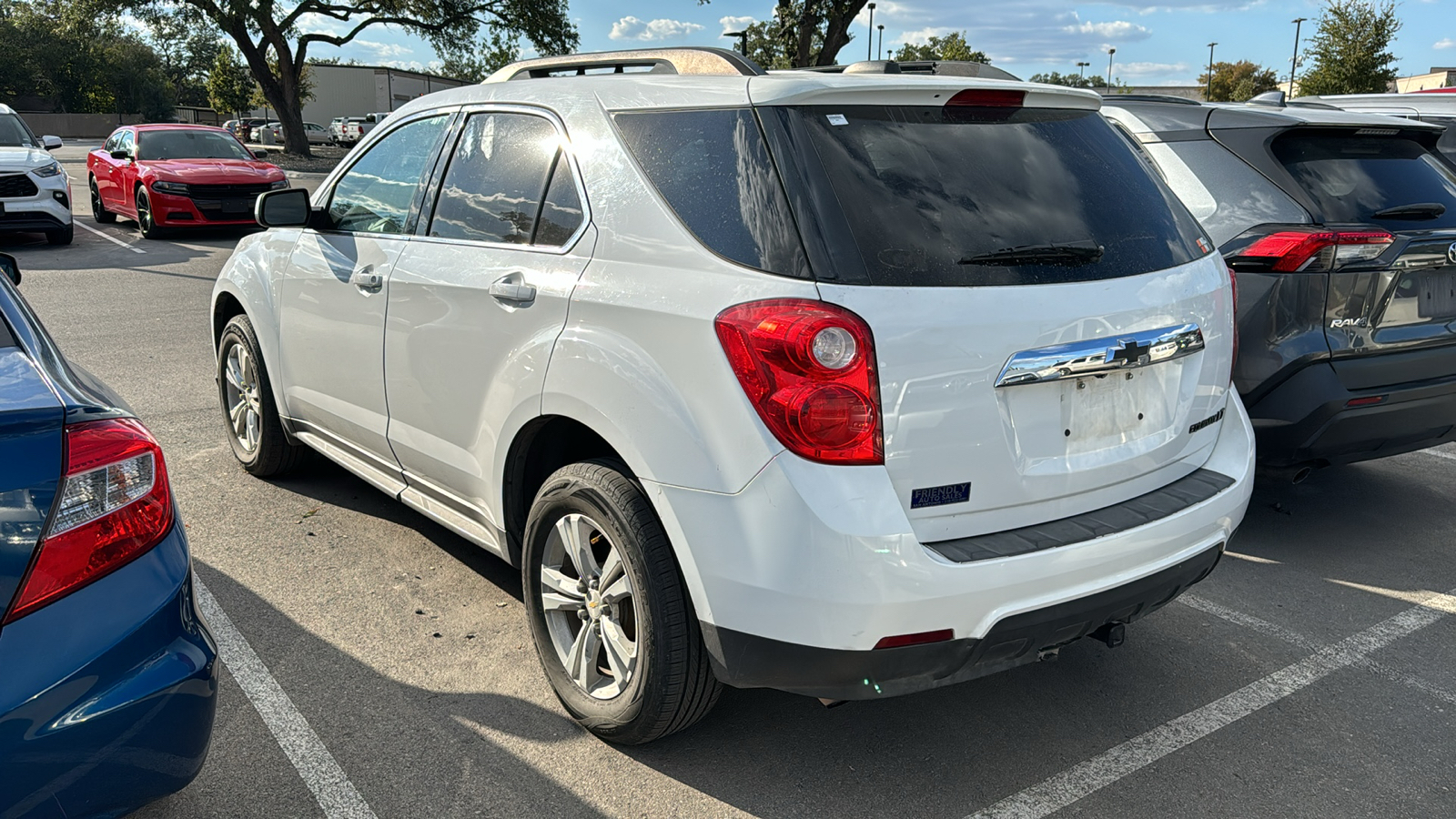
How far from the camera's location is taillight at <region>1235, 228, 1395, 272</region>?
4262 mm

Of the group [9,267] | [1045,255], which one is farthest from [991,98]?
[9,267]

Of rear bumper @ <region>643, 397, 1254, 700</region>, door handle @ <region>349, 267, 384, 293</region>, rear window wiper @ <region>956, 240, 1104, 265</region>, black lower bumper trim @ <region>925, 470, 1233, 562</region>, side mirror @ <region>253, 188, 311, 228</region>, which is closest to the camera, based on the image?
Result: rear bumper @ <region>643, 397, 1254, 700</region>

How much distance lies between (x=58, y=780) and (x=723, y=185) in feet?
6.15

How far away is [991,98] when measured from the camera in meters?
2.84

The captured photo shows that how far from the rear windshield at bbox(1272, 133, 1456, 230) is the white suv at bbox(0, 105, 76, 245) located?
14.4m

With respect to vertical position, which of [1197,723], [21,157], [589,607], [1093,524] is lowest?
[1197,723]

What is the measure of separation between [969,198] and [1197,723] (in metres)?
1.77

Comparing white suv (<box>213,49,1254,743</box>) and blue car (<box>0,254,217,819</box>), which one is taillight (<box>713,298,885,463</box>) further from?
blue car (<box>0,254,217,819</box>)

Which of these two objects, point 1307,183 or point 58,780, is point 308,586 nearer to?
point 58,780

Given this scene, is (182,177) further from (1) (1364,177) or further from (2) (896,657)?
(2) (896,657)

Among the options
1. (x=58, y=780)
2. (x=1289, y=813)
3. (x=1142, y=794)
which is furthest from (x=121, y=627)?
(x=1289, y=813)

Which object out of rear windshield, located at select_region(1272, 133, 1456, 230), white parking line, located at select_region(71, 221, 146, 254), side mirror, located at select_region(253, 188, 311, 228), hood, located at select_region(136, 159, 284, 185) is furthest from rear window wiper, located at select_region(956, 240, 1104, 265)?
hood, located at select_region(136, 159, 284, 185)

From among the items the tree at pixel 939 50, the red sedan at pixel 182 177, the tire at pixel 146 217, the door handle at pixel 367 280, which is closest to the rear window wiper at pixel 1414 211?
the door handle at pixel 367 280

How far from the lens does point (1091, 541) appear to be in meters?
2.58
